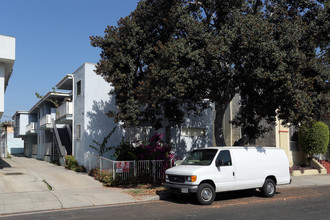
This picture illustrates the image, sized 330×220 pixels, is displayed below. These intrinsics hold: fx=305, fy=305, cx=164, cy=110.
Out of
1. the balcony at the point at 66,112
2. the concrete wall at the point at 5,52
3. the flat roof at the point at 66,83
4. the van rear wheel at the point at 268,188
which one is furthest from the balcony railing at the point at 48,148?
the van rear wheel at the point at 268,188

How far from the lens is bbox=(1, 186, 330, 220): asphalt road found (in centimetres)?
851

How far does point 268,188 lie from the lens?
11.8m

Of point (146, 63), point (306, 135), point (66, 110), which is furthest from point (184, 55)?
point (306, 135)

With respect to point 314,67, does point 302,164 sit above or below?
below

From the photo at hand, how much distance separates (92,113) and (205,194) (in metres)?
10.3

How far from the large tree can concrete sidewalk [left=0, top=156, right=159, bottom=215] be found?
3.49m

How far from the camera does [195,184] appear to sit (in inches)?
394

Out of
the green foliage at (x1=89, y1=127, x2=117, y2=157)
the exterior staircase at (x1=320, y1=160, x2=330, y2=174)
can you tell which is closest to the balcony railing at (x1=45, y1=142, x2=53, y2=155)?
the green foliage at (x1=89, y1=127, x2=117, y2=157)

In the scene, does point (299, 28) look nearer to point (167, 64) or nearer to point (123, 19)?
point (167, 64)

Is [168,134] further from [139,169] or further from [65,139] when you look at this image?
[65,139]

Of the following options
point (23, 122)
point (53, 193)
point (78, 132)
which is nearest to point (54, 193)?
point (53, 193)

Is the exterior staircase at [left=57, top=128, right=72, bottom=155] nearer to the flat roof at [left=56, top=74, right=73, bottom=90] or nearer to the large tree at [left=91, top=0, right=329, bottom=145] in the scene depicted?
the flat roof at [left=56, top=74, right=73, bottom=90]

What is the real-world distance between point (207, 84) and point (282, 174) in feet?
15.7

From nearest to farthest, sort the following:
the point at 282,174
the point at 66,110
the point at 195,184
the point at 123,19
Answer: the point at 195,184 < the point at 282,174 < the point at 123,19 < the point at 66,110
